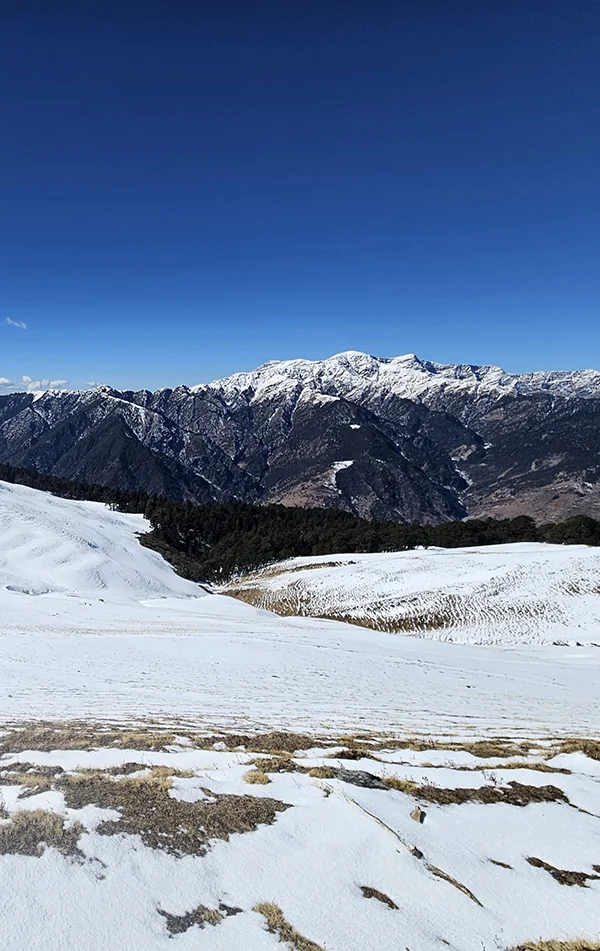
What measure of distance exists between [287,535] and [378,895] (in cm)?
9711

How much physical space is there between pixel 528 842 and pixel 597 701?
60.1 feet

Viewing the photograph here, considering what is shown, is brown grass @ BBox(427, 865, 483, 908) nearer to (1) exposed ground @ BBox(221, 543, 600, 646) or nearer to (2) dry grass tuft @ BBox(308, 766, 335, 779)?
(2) dry grass tuft @ BBox(308, 766, 335, 779)

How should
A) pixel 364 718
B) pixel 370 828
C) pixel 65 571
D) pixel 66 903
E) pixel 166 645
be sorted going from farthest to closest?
pixel 65 571 < pixel 166 645 < pixel 364 718 < pixel 370 828 < pixel 66 903

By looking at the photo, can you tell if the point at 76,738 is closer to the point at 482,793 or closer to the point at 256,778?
the point at 256,778

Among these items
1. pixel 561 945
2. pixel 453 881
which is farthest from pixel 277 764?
pixel 561 945

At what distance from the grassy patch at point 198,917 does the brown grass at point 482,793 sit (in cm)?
430

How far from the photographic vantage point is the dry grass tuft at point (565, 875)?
254 inches

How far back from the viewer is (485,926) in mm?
5512

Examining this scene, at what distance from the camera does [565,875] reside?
260 inches

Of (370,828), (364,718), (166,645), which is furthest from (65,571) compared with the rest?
(370,828)

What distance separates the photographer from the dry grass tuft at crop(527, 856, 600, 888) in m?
6.45

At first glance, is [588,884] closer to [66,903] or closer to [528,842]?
[528,842]

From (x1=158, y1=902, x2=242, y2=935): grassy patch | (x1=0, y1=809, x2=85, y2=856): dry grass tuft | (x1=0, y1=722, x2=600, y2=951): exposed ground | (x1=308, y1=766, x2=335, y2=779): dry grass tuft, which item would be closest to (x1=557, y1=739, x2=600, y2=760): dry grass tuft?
(x1=0, y1=722, x2=600, y2=951): exposed ground

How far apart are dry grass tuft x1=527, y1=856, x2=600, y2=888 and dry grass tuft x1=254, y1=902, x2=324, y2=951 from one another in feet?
12.1
